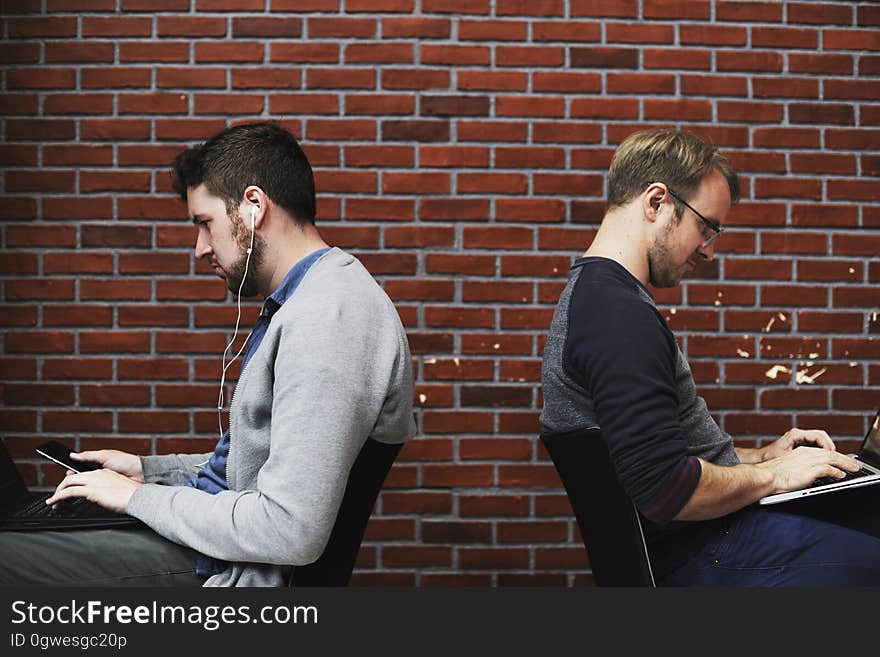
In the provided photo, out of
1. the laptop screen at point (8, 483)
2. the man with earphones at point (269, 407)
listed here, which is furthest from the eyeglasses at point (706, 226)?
the laptop screen at point (8, 483)

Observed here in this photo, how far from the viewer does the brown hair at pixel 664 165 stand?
1640 millimetres

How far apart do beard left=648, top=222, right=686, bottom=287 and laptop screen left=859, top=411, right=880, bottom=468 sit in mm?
587

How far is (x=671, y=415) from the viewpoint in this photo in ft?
4.37

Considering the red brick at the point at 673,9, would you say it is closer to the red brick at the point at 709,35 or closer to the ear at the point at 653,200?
the red brick at the point at 709,35

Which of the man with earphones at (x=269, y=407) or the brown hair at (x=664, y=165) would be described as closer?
the man with earphones at (x=269, y=407)

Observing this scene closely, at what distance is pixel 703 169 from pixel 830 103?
3.79 feet

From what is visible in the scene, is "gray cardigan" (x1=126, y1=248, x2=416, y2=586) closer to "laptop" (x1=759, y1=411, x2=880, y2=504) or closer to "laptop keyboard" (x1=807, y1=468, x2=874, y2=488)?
"laptop" (x1=759, y1=411, x2=880, y2=504)

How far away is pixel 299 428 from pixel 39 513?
632 mm

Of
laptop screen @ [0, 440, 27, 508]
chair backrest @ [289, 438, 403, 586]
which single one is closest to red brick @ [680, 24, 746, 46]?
chair backrest @ [289, 438, 403, 586]

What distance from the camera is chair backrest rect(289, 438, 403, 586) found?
1.34 meters

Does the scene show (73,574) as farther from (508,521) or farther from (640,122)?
(640,122)

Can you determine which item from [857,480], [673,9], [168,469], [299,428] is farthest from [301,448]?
[673,9]

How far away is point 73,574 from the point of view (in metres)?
1.33

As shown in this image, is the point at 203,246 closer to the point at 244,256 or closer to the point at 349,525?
the point at 244,256
